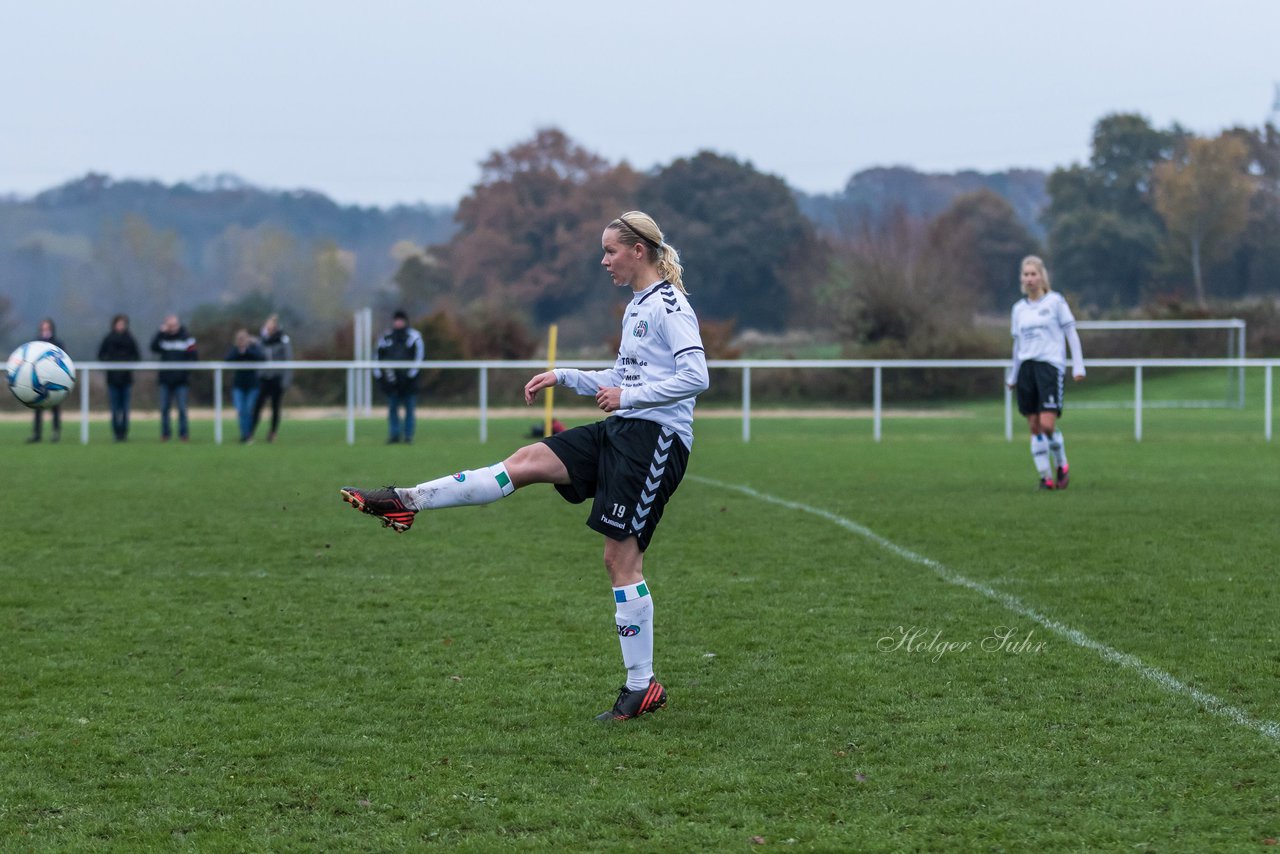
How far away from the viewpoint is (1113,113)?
2603 inches

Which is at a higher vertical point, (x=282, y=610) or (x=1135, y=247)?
(x=1135, y=247)

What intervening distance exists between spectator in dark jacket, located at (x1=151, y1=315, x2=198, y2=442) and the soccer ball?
1433 cm

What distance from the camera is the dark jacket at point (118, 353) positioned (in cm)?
2191

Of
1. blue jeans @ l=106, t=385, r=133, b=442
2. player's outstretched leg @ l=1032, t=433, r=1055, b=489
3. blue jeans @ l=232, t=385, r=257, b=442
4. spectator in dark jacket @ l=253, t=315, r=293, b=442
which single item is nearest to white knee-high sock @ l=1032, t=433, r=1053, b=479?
player's outstretched leg @ l=1032, t=433, r=1055, b=489

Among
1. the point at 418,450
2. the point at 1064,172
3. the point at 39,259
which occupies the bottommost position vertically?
the point at 418,450

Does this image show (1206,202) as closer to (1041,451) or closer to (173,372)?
(173,372)

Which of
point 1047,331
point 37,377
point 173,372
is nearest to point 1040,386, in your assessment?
point 1047,331

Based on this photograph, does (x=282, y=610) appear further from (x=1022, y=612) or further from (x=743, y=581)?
(x=1022, y=612)

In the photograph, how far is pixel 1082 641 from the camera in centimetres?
651

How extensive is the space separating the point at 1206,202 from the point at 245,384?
165ft

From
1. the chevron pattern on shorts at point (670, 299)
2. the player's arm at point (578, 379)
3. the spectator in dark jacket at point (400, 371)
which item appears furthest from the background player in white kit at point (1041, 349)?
the spectator in dark jacket at point (400, 371)

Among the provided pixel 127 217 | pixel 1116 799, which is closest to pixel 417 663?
pixel 1116 799

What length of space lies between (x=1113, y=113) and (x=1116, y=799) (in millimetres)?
66874

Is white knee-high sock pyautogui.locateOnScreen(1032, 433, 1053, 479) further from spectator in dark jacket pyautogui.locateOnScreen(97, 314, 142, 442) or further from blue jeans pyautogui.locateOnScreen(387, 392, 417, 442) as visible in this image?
spectator in dark jacket pyautogui.locateOnScreen(97, 314, 142, 442)
